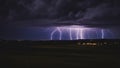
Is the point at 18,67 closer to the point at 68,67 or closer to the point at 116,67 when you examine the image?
the point at 68,67

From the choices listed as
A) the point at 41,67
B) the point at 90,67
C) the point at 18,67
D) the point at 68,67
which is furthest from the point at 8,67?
the point at 90,67

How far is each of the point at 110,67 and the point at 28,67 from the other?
30.0ft

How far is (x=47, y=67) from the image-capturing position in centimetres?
3522

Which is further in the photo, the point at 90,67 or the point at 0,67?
the point at 90,67

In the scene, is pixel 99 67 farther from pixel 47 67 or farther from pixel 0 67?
pixel 0 67

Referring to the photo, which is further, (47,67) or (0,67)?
(47,67)

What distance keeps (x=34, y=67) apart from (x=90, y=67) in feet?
20.9

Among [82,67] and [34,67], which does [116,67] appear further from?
[34,67]

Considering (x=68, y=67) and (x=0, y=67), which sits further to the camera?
(x=68, y=67)

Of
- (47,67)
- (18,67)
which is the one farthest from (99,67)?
(18,67)

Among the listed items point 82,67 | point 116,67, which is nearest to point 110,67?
point 116,67

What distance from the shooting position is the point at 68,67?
116 ft

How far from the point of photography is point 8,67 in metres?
34.0

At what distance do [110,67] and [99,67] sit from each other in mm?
1238
